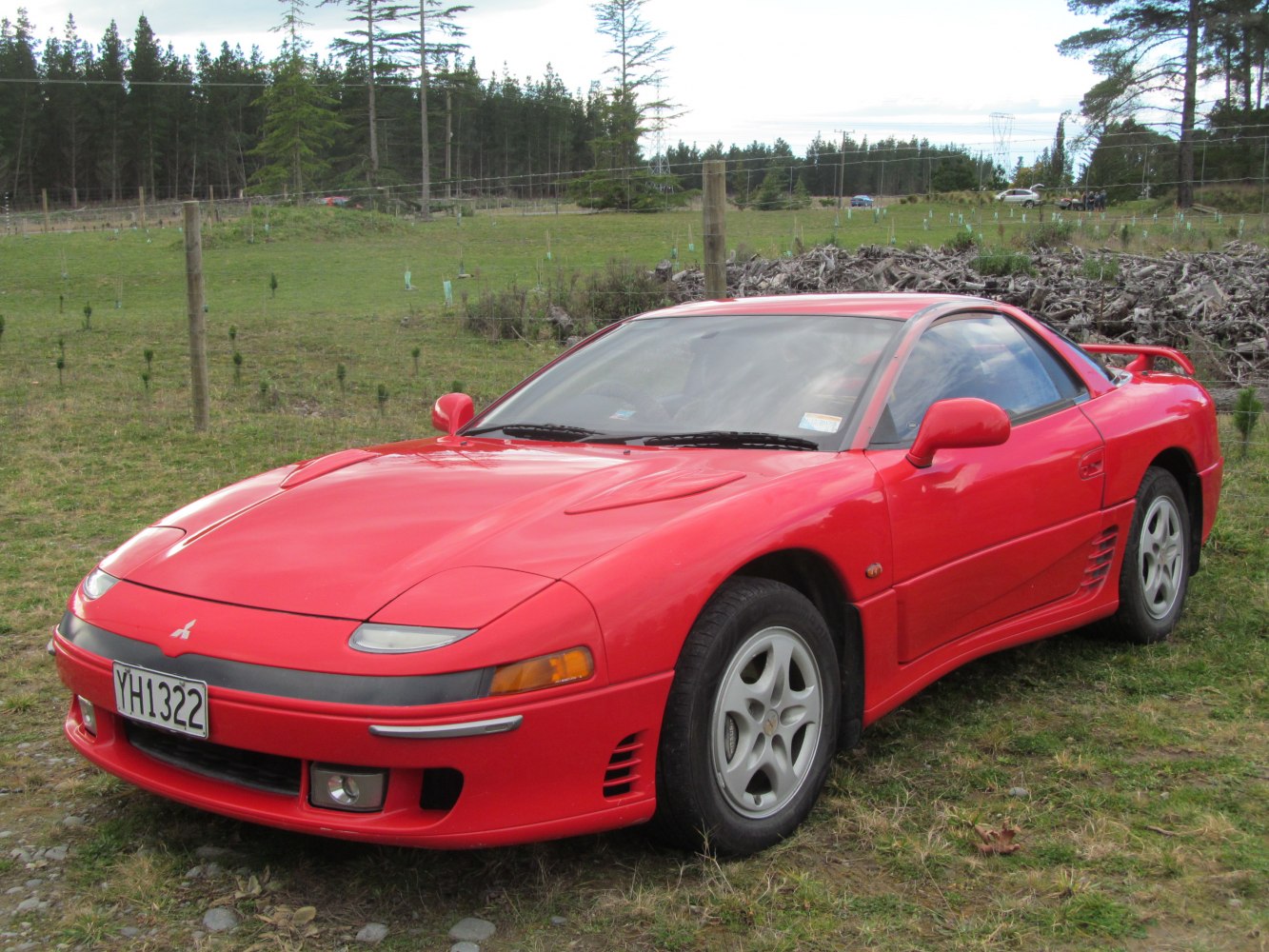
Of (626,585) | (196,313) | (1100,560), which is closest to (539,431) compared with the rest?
(626,585)

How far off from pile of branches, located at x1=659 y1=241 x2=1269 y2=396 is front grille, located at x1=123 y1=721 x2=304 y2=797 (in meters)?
9.49

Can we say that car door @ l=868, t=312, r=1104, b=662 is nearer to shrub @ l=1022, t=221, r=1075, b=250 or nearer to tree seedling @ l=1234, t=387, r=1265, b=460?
tree seedling @ l=1234, t=387, r=1265, b=460

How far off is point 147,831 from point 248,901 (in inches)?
20.7

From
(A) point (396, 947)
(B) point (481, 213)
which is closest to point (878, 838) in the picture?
(A) point (396, 947)

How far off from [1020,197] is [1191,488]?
125 feet

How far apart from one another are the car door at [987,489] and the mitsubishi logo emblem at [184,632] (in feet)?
5.94

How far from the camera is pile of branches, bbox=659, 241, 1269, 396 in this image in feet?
40.8

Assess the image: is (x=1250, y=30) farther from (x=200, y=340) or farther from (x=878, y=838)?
(x=878, y=838)

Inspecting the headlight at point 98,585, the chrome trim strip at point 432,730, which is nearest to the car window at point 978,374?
the chrome trim strip at point 432,730

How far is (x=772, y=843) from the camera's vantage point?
2781mm

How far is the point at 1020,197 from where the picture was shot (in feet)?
131

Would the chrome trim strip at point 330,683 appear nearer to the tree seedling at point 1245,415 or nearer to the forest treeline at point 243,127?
the tree seedling at point 1245,415

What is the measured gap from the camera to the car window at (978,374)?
3.53m

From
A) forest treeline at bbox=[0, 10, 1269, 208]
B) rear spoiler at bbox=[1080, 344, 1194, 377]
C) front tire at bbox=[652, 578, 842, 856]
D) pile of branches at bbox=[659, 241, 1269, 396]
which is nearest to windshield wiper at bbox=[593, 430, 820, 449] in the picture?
front tire at bbox=[652, 578, 842, 856]
